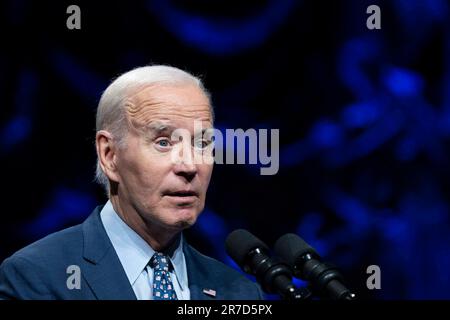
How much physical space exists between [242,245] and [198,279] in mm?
484

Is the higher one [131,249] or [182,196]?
[182,196]

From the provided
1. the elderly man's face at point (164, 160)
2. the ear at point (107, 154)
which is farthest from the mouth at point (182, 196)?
the ear at point (107, 154)

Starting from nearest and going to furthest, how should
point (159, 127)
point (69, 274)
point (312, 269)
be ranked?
1. point (312, 269)
2. point (69, 274)
3. point (159, 127)

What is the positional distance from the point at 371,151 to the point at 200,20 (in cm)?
96

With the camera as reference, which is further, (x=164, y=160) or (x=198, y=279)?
(x=198, y=279)

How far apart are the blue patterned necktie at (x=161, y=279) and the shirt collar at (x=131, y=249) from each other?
0.02m

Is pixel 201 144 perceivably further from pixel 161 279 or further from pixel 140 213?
pixel 161 279

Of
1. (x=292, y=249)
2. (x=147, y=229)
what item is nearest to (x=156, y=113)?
(x=147, y=229)

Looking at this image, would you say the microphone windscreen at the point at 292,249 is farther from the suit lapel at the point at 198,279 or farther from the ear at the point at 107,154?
the ear at the point at 107,154

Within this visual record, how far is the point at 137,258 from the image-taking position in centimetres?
222

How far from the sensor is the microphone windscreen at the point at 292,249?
1792 mm

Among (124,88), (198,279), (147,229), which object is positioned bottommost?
(198,279)

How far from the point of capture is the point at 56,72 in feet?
10.2
